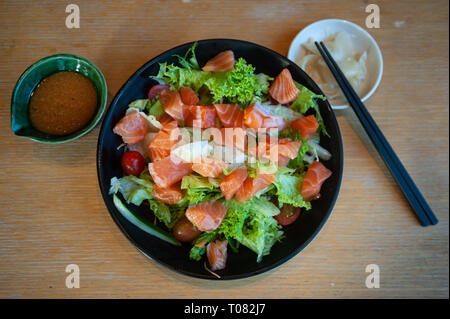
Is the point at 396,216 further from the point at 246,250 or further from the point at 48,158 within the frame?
the point at 48,158

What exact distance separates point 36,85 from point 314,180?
154 centimetres

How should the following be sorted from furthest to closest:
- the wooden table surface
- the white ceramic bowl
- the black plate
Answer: the white ceramic bowl
the wooden table surface
the black plate

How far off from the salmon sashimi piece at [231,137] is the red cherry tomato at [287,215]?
0.39 metres

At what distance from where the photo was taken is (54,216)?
1.87 meters

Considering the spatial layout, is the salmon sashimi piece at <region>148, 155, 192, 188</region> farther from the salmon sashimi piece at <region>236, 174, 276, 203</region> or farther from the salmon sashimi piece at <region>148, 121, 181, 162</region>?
the salmon sashimi piece at <region>236, 174, 276, 203</region>

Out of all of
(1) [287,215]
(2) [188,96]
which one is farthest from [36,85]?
(1) [287,215]

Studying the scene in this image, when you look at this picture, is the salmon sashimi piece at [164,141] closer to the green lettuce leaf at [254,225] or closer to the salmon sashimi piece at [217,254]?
the green lettuce leaf at [254,225]

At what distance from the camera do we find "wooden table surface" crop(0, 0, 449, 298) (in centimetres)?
183

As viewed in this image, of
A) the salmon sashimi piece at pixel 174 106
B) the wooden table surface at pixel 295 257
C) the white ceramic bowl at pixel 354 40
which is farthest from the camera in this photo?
the white ceramic bowl at pixel 354 40

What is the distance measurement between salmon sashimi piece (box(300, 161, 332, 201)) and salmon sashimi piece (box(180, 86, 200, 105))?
27.3 inches

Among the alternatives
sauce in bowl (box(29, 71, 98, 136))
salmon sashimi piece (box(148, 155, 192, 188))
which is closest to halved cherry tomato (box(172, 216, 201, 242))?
salmon sashimi piece (box(148, 155, 192, 188))

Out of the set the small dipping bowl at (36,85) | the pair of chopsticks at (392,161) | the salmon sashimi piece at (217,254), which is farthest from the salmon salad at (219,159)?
the pair of chopsticks at (392,161)

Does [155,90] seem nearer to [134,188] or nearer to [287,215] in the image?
[134,188]

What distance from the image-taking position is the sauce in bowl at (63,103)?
1.77 m
